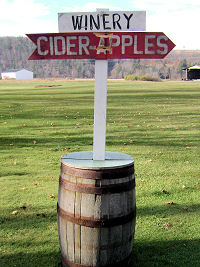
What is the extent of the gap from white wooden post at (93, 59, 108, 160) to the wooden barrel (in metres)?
0.23

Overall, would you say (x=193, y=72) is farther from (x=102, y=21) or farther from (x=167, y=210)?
(x=102, y=21)

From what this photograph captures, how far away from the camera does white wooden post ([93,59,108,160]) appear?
11.2ft

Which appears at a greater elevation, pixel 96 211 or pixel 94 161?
pixel 94 161

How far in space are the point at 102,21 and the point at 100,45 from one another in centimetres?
25

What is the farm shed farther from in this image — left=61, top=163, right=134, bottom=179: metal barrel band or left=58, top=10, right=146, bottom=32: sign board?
left=61, top=163, right=134, bottom=179: metal barrel band

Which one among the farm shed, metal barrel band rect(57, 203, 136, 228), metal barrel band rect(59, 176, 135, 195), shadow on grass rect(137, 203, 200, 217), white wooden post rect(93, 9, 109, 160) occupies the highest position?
the farm shed

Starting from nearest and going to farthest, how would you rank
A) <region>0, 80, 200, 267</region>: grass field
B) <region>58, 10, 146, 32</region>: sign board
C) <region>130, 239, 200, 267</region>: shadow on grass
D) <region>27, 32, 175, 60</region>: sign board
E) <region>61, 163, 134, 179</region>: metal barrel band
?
<region>61, 163, 134, 179</region>: metal barrel band < <region>58, 10, 146, 32</region>: sign board < <region>27, 32, 175, 60</region>: sign board < <region>130, 239, 200, 267</region>: shadow on grass < <region>0, 80, 200, 267</region>: grass field

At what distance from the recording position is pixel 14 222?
15.0ft

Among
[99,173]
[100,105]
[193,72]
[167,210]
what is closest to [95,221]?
[99,173]

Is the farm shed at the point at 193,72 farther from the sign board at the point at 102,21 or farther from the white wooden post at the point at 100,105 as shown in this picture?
the white wooden post at the point at 100,105

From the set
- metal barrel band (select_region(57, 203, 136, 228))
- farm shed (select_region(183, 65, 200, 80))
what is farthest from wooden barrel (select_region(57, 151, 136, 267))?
farm shed (select_region(183, 65, 200, 80))

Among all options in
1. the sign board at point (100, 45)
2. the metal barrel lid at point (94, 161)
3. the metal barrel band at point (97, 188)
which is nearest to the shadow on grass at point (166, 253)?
the metal barrel band at point (97, 188)

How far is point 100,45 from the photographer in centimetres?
340

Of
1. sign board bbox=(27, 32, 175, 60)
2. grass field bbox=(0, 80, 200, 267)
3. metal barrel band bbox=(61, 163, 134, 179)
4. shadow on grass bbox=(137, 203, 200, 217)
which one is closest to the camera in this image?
metal barrel band bbox=(61, 163, 134, 179)
